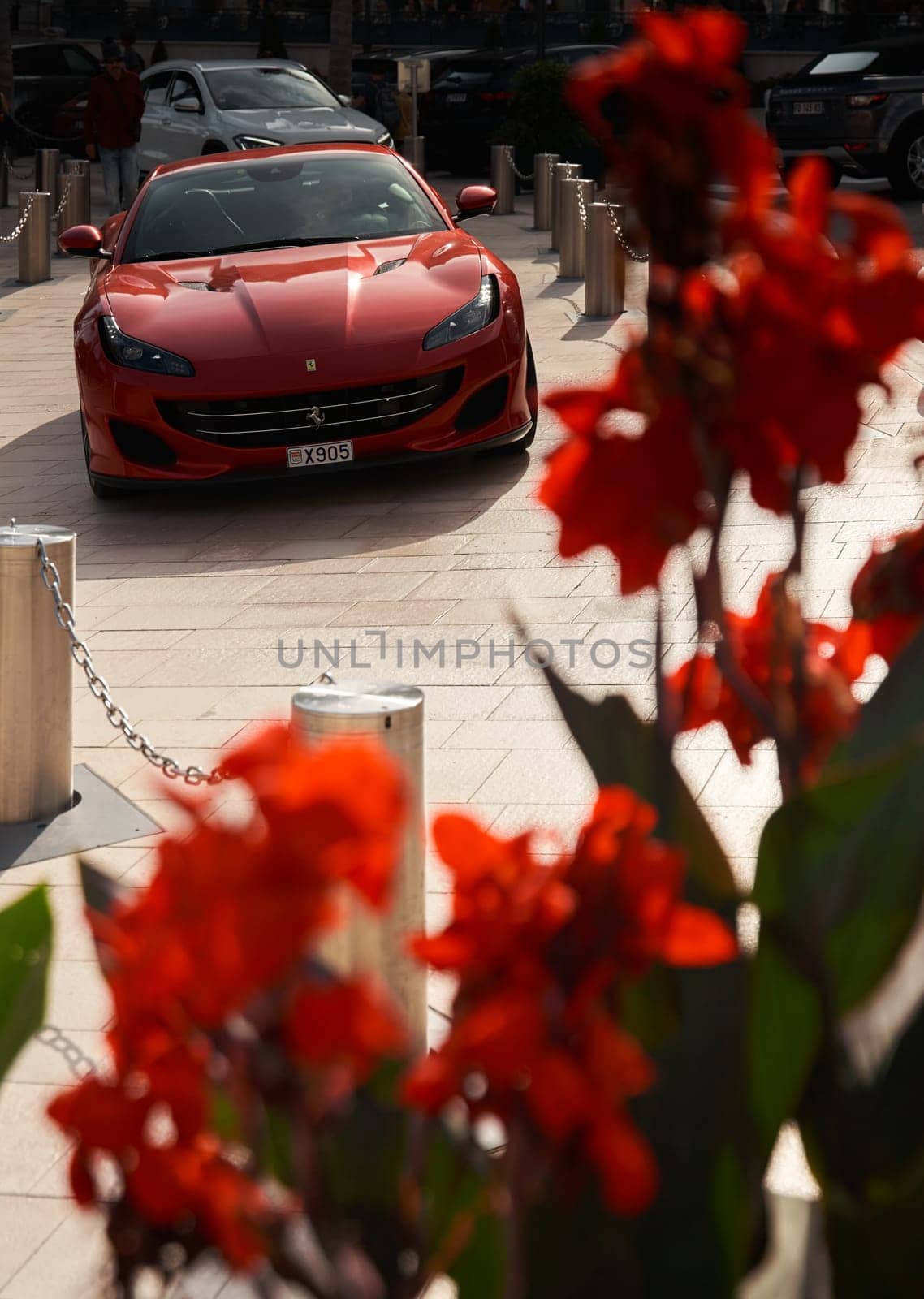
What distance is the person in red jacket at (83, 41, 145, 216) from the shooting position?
19.0 meters

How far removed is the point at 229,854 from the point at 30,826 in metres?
3.78

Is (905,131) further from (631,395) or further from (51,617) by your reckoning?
(631,395)

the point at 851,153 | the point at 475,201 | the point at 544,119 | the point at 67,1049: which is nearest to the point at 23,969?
the point at 67,1049

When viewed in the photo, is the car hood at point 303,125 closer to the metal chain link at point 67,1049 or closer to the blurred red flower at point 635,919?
the metal chain link at point 67,1049

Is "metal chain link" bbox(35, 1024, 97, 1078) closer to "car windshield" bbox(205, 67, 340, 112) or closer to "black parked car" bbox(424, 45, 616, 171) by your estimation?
"car windshield" bbox(205, 67, 340, 112)

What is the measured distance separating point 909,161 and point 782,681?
61.7ft

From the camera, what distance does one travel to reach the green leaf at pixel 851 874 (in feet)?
3.67

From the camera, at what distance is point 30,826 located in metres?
4.46

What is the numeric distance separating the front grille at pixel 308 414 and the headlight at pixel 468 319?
14 cm

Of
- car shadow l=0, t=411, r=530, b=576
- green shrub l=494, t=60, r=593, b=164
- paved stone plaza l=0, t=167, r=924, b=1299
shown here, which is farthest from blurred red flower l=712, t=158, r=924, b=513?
green shrub l=494, t=60, r=593, b=164

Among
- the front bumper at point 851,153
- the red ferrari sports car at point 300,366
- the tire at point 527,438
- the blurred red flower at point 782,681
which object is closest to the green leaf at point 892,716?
the blurred red flower at point 782,681

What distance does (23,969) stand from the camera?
1.24 m

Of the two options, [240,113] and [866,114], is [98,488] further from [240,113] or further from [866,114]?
[866,114]

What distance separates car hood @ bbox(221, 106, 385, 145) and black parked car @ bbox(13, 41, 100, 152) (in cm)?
1228
